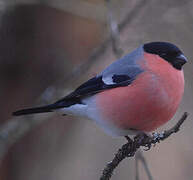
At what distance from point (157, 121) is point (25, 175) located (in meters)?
2.33

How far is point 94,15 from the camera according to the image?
189 inches

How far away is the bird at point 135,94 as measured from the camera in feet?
10.6

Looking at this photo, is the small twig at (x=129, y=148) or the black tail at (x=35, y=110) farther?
the black tail at (x=35, y=110)

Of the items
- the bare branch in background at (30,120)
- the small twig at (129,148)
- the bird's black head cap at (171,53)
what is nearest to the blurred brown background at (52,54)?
the bare branch in background at (30,120)

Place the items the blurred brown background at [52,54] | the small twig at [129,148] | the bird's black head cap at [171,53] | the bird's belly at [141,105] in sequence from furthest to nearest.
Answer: the blurred brown background at [52,54], the bird's black head cap at [171,53], the bird's belly at [141,105], the small twig at [129,148]

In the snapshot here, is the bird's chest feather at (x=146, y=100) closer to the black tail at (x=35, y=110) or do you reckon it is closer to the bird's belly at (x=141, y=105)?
the bird's belly at (x=141, y=105)

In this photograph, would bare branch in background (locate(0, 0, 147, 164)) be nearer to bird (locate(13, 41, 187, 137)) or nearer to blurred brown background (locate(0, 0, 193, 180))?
blurred brown background (locate(0, 0, 193, 180))

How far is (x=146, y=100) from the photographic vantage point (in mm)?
3232

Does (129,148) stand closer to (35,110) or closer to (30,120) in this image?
(35,110)

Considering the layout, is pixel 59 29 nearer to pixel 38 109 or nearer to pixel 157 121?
pixel 38 109

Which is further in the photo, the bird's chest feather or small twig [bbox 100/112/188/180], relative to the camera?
the bird's chest feather

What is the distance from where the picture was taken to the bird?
324 cm

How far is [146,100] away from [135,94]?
4.1 inches

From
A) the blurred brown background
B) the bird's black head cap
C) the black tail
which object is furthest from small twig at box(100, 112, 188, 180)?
the blurred brown background
